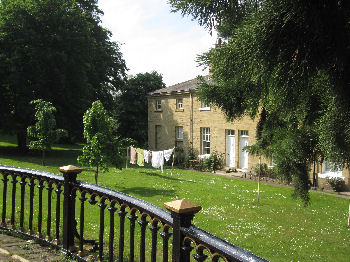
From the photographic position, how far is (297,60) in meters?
6.62

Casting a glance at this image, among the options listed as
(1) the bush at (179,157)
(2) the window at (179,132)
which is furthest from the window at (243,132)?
(2) the window at (179,132)

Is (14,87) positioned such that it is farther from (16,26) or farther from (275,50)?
(275,50)

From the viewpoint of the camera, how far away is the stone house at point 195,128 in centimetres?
2364

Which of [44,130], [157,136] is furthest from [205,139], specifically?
[44,130]

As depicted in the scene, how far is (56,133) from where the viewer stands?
19812 millimetres

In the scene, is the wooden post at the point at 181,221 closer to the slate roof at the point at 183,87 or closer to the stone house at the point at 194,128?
the stone house at the point at 194,128

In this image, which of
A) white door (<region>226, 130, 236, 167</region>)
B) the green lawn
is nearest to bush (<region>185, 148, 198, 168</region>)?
white door (<region>226, 130, 236, 167</region>)

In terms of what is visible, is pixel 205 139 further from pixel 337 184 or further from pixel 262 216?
pixel 262 216

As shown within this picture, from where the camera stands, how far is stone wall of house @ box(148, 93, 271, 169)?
23750 mm

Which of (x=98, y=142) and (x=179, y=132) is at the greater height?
(x=179, y=132)

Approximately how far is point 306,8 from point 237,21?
13.7 feet

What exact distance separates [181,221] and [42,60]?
25689mm

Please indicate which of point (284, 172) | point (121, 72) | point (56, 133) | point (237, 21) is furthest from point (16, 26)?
point (284, 172)

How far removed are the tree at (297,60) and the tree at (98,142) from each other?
6.26m
